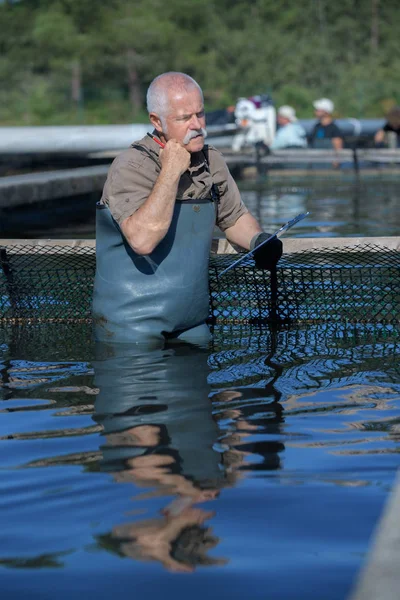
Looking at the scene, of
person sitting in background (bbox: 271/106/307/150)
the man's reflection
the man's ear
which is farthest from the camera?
person sitting in background (bbox: 271/106/307/150)

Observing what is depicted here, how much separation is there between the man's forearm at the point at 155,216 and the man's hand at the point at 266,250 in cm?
85

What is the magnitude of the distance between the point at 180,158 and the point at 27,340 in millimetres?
2040

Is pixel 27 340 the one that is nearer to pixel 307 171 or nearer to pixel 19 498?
pixel 19 498

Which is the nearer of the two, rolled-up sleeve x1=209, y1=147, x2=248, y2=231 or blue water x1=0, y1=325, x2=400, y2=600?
blue water x1=0, y1=325, x2=400, y2=600

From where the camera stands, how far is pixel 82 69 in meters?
56.8

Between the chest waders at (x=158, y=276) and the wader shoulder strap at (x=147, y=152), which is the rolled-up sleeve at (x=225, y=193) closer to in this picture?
the chest waders at (x=158, y=276)

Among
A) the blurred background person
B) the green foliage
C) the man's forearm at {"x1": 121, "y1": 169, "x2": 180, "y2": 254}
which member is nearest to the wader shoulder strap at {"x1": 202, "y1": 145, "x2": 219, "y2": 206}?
the man's forearm at {"x1": 121, "y1": 169, "x2": 180, "y2": 254}

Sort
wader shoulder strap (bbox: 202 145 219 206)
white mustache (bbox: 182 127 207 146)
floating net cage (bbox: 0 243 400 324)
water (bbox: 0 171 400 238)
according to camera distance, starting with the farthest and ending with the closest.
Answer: water (bbox: 0 171 400 238) < floating net cage (bbox: 0 243 400 324) < wader shoulder strap (bbox: 202 145 219 206) < white mustache (bbox: 182 127 207 146)

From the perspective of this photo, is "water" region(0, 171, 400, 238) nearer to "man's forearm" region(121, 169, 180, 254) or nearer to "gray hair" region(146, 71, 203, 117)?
"gray hair" region(146, 71, 203, 117)

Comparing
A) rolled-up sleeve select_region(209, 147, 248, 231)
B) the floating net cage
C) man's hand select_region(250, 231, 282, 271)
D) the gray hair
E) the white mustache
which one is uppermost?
the gray hair

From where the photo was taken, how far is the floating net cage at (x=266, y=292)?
6.47 m

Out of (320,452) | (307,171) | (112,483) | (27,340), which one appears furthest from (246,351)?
(307,171)

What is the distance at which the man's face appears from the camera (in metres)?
5.24

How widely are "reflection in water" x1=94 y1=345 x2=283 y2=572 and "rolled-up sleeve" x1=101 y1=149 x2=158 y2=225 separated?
2.73 feet
